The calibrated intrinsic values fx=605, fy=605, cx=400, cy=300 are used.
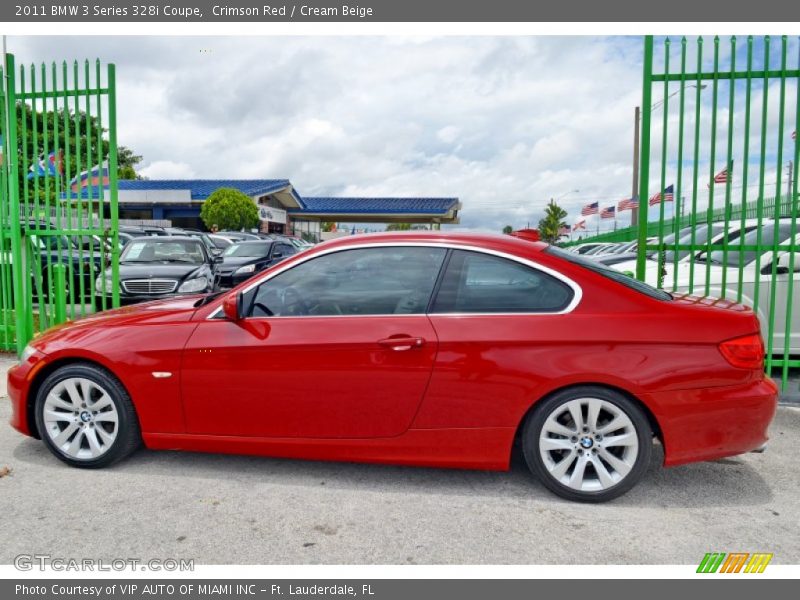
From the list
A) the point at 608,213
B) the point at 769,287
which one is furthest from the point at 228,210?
the point at 769,287

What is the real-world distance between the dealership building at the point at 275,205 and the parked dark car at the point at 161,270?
27875 millimetres

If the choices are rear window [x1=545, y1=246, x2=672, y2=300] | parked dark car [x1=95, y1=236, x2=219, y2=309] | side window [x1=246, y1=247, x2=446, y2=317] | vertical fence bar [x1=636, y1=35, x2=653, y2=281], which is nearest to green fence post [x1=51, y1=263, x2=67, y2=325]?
parked dark car [x1=95, y1=236, x2=219, y2=309]

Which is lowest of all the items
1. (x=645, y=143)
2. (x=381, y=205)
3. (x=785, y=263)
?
(x=785, y=263)

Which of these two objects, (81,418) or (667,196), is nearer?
(81,418)

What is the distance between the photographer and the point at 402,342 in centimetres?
339

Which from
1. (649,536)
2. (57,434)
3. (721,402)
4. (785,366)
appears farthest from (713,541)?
(57,434)

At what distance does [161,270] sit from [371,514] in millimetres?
8003

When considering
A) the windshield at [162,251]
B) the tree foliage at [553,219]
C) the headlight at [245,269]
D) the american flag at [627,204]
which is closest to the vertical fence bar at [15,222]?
the windshield at [162,251]

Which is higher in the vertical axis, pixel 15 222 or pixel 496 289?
pixel 15 222

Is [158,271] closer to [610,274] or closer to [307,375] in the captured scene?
[307,375]

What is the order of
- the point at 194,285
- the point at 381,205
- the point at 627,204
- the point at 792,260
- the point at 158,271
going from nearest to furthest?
the point at 792,260 < the point at 158,271 < the point at 194,285 < the point at 627,204 < the point at 381,205

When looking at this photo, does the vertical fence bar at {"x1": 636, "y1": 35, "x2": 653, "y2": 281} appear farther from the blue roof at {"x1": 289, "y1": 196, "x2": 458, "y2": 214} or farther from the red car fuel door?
the blue roof at {"x1": 289, "y1": 196, "x2": 458, "y2": 214}

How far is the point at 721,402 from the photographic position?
3.28 metres

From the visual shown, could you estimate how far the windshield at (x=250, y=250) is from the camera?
1485cm
